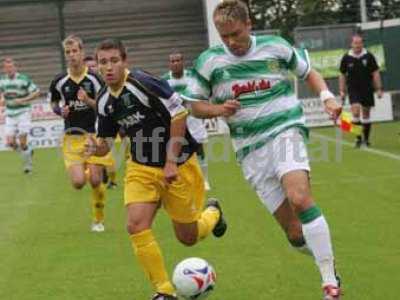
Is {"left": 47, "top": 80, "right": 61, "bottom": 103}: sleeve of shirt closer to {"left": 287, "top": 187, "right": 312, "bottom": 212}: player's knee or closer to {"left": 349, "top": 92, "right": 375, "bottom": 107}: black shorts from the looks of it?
{"left": 287, "top": 187, "right": 312, "bottom": 212}: player's knee

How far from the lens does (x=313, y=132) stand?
88.6ft

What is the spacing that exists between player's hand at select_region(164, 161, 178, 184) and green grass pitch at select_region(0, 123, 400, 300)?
992 mm

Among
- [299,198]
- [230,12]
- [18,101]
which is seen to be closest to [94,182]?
[230,12]

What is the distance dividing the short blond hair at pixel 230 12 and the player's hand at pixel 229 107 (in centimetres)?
57

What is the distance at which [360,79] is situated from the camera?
20.7 m

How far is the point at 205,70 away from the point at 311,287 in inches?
74.4

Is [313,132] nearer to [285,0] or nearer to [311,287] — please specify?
[311,287]

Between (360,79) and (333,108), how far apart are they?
46.9 ft

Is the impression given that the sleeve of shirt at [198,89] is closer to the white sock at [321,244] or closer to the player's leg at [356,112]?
the white sock at [321,244]

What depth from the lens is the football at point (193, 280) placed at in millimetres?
6898

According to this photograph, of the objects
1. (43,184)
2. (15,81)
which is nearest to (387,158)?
(43,184)

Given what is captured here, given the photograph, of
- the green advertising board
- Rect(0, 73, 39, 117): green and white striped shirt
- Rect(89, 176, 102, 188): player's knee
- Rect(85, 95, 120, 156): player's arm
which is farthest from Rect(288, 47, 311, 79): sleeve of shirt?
the green advertising board

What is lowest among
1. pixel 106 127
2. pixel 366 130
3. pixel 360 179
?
pixel 366 130

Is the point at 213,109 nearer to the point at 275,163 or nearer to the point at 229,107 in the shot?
the point at 229,107
